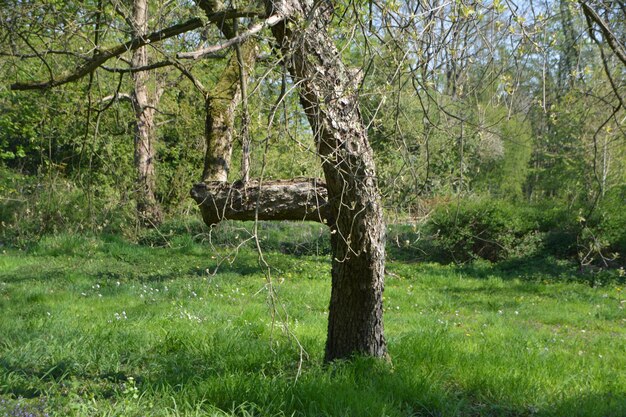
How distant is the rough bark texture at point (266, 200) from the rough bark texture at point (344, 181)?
Result: 0.64 ft

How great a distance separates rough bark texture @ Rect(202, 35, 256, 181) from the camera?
511 centimetres

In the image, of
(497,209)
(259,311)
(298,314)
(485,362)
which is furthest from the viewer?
(497,209)

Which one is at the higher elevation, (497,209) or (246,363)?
(497,209)

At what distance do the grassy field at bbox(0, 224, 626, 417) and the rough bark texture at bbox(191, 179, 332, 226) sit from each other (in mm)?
446

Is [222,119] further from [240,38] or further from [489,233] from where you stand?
[489,233]

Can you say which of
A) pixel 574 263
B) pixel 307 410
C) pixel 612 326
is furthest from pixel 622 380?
pixel 574 263

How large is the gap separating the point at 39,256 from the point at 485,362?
1052 centimetres

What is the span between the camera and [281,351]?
530 cm

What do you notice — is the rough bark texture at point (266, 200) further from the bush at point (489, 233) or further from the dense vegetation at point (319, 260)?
the bush at point (489, 233)

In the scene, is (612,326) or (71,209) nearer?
(612,326)

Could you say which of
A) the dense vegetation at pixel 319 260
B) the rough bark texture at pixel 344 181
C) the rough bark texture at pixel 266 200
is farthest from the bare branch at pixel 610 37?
the rough bark texture at pixel 266 200

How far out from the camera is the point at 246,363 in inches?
195

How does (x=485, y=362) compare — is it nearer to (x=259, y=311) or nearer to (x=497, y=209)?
(x=259, y=311)

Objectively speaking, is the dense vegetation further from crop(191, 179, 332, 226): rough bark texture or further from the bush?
crop(191, 179, 332, 226): rough bark texture
